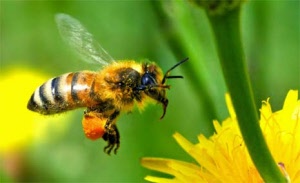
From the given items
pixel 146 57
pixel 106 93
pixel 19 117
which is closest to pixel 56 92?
pixel 106 93

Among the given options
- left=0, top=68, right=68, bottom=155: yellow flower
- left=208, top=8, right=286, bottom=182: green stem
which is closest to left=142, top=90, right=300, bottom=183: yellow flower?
left=208, top=8, right=286, bottom=182: green stem

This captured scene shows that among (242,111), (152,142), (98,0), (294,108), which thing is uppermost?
(98,0)

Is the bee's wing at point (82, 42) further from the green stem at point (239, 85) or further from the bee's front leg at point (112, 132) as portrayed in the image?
the green stem at point (239, 85)

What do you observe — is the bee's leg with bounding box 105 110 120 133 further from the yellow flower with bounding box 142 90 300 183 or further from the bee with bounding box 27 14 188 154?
the yellow flower with bounding box 142 90 300 183

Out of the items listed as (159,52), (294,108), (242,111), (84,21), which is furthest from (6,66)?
(242,111)

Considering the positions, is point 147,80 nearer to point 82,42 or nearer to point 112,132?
point 112,132

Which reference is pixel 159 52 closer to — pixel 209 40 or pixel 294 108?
pixel 209 40
